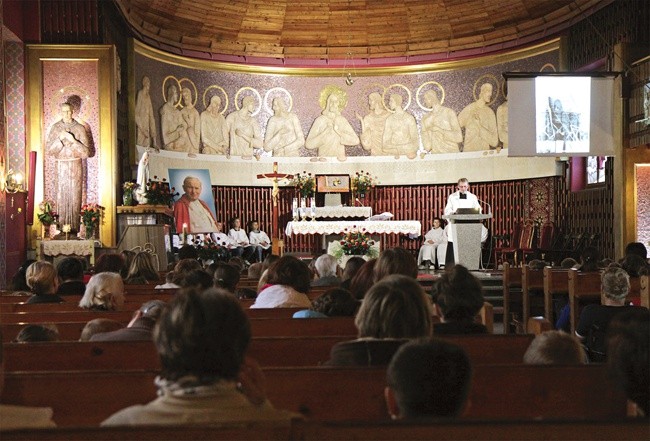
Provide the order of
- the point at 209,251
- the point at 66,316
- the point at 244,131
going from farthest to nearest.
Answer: the point at 244,131, the point at 209,251, the point at 66,316

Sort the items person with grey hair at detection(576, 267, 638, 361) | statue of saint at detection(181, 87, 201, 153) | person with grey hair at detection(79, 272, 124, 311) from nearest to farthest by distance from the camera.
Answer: person with grey hair at detection(79, 272, 124, 311) → person with grey hair at detection(576, 267, 638, 361) → statue of saint at detection(181, 87, 201, 153)

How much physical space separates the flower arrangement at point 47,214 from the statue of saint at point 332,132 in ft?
24.5

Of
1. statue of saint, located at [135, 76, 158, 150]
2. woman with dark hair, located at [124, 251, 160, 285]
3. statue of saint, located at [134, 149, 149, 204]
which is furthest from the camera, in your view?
statue of saint, located at [135, 76, 158, 150]

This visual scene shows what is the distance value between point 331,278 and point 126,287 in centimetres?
193

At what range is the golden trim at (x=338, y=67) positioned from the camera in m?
18.9

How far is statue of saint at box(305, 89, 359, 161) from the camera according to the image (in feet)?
69.6

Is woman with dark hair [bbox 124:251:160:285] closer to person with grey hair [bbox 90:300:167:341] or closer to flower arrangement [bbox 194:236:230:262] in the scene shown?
person with grey hair [bbox 90:300:167:341]

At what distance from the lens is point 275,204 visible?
20.0 meters

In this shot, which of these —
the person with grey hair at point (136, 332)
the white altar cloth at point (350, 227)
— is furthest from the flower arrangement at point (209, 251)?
the person with grey hair at point (136, 332)

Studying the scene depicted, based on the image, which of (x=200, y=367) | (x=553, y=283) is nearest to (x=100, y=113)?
(x=553, y=283)

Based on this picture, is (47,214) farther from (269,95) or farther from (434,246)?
(434,246)

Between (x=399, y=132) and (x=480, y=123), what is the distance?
6.27ft

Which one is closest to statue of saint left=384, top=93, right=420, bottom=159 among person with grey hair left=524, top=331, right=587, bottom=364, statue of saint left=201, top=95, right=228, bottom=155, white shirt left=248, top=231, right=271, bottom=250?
white shirt left=248, top=231, right=271, bottom=250

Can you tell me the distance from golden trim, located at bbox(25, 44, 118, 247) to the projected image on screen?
727 cm
